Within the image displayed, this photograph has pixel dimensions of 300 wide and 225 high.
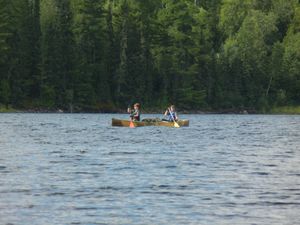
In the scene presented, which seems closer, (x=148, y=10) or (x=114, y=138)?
(x=114, y=138)

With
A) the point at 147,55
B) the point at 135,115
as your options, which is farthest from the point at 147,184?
the point at 147,55

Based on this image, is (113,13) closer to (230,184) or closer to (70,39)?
(70,39)

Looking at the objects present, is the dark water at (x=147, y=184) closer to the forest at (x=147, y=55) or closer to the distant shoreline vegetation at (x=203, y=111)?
the distant shoreline vegetation at (x=203, y=111)

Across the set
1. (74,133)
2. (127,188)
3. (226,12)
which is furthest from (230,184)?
(226,12)

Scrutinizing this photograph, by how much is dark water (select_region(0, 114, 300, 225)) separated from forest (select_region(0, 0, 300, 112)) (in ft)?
252

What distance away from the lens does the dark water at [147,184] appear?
1991cm

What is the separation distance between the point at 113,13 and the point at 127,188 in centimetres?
10771

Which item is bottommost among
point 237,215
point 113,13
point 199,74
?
point 237,215

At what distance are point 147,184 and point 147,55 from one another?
106 meters

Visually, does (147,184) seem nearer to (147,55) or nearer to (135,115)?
(135,115)

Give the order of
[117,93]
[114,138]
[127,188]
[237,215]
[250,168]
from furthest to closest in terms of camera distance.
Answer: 1. [117,93]
2. [114,138]
3. [250,168]
4. [127,188]
5. [237,215]

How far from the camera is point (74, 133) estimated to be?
187ft

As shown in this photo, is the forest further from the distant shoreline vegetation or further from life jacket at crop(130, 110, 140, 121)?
life jacket at crop(130, 110, 140, 121)

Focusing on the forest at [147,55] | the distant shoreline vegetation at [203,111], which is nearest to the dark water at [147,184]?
the distant shoreline vegetation at [203,111]
